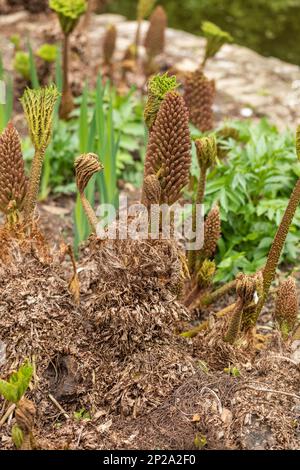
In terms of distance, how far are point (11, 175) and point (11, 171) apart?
0.05 feet

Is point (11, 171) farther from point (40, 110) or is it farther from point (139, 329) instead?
point (139, 329)

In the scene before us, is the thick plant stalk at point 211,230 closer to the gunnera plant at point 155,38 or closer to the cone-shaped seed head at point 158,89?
the cone-shaped seed head at point 158,89

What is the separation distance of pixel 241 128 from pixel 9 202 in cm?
164

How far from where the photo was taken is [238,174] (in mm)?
3168

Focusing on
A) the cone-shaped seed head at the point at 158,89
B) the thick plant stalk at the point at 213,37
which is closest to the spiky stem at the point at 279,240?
the cone-shaped seed head at the point at 158,89

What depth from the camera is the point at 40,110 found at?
7.70 feet

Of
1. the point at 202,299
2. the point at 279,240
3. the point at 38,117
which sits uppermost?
the point at 38,117

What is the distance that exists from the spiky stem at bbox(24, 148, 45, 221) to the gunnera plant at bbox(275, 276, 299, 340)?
893 mm

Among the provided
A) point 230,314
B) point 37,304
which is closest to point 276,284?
point 230,314

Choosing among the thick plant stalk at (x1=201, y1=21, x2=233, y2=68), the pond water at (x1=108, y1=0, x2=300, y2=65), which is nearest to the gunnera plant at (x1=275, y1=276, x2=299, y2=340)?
the thick plant stalk at (x1=201, y1=21, x2=233, y2=68)

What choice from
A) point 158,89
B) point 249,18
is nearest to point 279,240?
point 158,89

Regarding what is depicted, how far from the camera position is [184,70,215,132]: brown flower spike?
346 centimetres

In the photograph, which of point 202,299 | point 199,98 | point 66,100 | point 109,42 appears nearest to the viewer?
point 202,299
